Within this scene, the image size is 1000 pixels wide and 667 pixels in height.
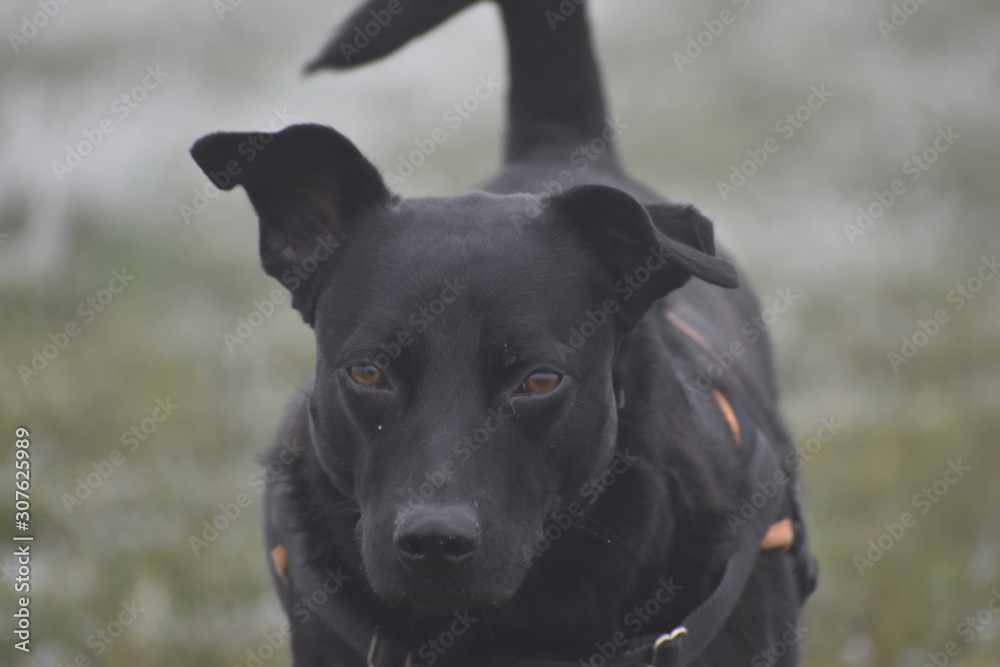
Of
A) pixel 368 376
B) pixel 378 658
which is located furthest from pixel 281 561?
pixel 368 376

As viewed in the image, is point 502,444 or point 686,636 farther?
point 686,636

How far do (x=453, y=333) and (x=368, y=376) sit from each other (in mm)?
195

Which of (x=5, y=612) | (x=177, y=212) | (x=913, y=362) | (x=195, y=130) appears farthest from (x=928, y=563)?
(x=195, y=130)

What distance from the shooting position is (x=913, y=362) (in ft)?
19.5

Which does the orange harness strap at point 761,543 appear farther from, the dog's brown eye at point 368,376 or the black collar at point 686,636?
the dog's brown eye at point 368,376

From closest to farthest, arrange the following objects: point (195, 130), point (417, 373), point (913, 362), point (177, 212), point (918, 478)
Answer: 1. point (417, 373)
2. point (918, 478)
3. point (913, 362)
4. point (177, 212)
5. point (195, 130)

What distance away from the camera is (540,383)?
228 centimetres

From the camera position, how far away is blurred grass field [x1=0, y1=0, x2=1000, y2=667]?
159 inches

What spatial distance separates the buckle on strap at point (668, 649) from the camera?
238 cm

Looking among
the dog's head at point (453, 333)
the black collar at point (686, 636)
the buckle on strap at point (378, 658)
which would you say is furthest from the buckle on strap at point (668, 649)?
the buckle on strap at point (378, 658)

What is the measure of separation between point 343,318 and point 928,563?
2698 millimetres

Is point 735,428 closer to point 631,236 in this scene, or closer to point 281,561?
point 631,236

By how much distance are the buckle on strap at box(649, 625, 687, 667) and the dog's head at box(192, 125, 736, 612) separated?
345 millimetres

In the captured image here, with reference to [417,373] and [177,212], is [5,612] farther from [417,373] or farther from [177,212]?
[177,212]
